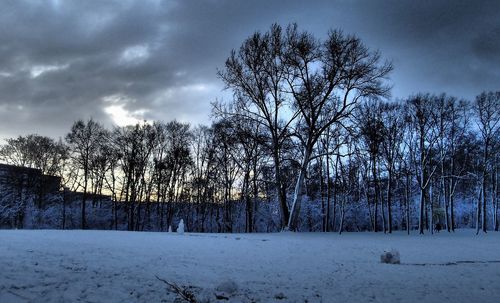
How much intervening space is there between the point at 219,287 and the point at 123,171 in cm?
4357

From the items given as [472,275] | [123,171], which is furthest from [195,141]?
[472,275]

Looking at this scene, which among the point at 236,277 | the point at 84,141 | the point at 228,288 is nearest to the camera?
the point at 228,288

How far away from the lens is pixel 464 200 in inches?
2448

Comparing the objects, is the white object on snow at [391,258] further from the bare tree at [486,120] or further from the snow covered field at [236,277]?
the bare tree at [486,120]

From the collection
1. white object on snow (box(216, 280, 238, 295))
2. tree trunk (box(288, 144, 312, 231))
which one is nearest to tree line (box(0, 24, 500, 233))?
tree trunk (box(288, 144, 312, 231))

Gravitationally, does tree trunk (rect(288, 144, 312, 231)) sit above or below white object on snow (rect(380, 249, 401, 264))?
above

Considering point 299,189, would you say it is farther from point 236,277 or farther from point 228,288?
point 228,288

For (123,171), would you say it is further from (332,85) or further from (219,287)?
(219,287)

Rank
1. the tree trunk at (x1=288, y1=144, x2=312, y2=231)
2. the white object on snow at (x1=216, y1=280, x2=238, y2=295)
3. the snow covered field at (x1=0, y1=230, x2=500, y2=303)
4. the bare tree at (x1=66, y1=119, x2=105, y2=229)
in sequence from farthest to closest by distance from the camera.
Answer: the bare tree at (x1=66, y1=119, x2=105, y2=229), the tree trunk at (x1=288, y1=144, x2=312, y2=231), the white object on snow at (x1=216, y1=280, x2=238, y2=295), the snow covered field at (x1=0, y1=230, x2=500, y2=303)

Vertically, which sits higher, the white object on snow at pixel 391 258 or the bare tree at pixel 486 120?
the bare tree at pixel 486 120

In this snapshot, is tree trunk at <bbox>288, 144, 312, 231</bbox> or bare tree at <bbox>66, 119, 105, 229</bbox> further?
bare tree at <bbox>66, 119, 105, 229</bbox>

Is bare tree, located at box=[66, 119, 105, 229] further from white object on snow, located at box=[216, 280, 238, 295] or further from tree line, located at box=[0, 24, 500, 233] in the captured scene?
white object on snow, located at box=[216, 280, 238, 295]

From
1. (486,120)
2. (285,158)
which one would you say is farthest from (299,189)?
(486,120)

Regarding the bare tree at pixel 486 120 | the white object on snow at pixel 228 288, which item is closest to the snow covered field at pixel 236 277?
the white object on snow at pixel 228 288
